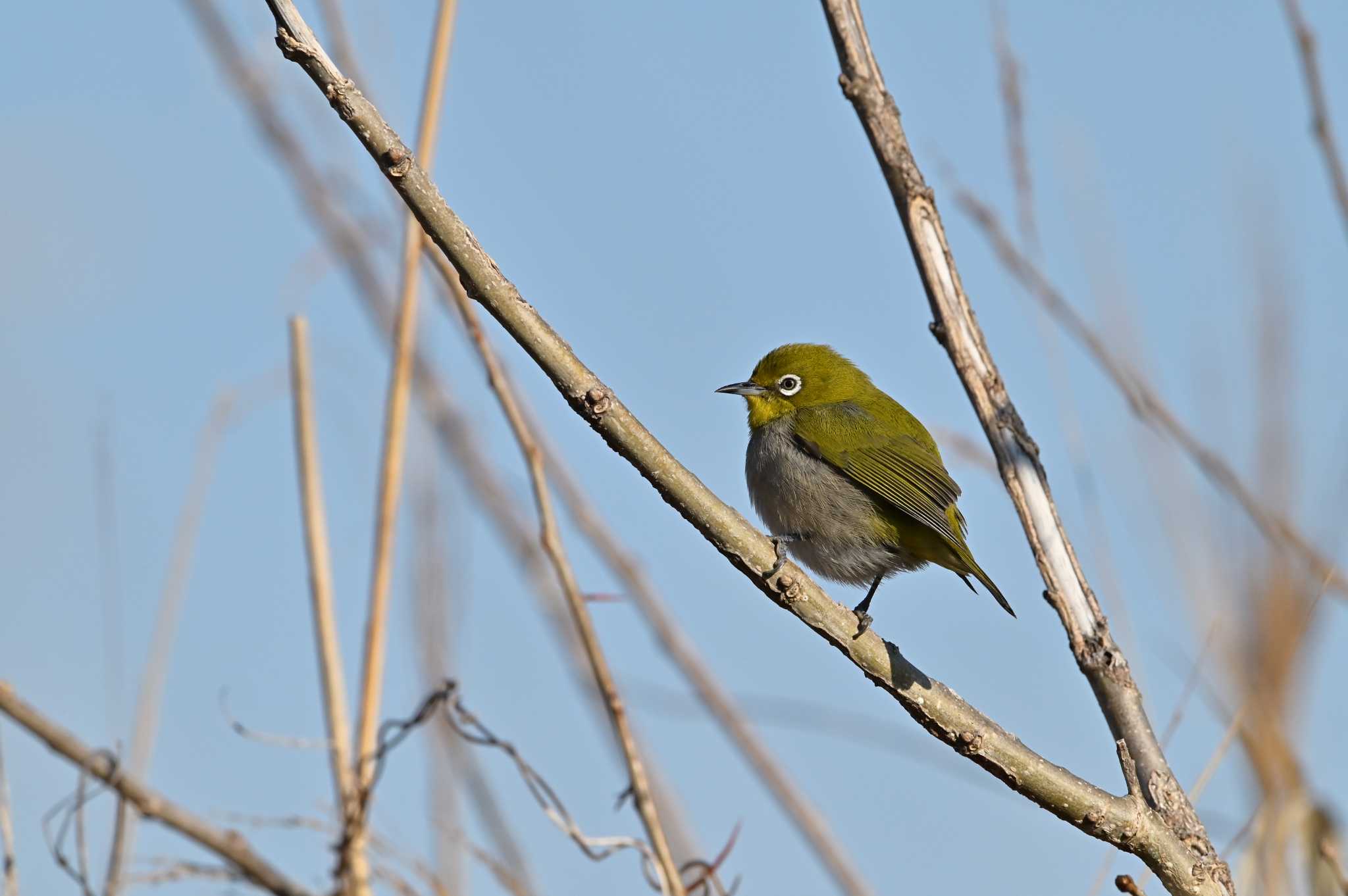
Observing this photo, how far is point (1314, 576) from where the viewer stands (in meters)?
2.40

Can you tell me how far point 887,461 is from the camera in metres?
4.20

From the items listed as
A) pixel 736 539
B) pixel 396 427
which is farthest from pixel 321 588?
pixel 736 539

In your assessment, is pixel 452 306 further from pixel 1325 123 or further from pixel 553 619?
pixel 1325 123

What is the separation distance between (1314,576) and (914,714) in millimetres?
761

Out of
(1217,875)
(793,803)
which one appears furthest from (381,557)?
(1217,875)

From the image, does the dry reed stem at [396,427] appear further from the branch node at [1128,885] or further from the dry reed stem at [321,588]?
the branch node at [1128,885]

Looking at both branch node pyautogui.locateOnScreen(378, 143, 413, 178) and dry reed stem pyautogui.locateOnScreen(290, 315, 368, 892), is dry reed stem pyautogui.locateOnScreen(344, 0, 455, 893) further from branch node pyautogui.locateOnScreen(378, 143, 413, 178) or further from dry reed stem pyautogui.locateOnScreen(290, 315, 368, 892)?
branch node pyautogui.locateOnScreen(378, 143, 413, 178)

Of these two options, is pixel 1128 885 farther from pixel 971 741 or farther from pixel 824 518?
pixel 824 518

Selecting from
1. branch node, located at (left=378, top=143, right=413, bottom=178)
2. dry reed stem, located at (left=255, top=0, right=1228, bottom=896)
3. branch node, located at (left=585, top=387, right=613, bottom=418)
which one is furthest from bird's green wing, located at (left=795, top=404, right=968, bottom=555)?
branch node, located at (left=378, top=143, right=413, bottom=178)

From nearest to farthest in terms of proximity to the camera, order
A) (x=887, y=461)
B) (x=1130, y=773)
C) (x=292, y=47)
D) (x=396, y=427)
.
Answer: (x=292, y=47) → (x=1130, y=773) → (x=396, y=427) → (x=887, y=461)

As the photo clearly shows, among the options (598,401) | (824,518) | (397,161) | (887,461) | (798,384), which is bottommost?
(598,401)

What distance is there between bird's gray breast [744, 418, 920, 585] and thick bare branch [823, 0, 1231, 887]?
100 cm

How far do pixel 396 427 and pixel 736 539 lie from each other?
5.24 ft

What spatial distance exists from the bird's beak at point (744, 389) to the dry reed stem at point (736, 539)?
2.52 meters
